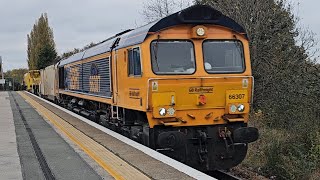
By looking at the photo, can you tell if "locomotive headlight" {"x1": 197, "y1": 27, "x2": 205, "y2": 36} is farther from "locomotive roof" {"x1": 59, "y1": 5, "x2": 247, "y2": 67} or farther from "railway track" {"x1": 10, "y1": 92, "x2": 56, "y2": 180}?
"railway track" {"x1": 10, "y1": 92, "x2": 56, "y2": 180}

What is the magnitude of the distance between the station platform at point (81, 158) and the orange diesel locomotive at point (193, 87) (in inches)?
30.2

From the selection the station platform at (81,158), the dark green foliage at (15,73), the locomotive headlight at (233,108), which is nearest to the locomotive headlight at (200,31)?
the locomotive headlight at (233,108)

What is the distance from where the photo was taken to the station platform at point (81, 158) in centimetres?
758

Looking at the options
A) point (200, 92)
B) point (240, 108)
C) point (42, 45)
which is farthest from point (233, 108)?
point (42, 45)

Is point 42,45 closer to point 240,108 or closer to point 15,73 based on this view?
point 15,73

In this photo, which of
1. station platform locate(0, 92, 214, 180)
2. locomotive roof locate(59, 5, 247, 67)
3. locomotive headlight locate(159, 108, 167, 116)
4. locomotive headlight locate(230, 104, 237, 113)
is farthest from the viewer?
locomotive headlight locate(230, 104, 237, 113)

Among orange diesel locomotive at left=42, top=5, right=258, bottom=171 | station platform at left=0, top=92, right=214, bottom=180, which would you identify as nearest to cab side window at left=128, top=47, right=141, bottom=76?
orange diesel locomotive at left=42, top=5, right=258, bottom=171

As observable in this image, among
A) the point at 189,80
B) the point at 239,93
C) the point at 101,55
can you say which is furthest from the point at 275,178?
the point at 101,55

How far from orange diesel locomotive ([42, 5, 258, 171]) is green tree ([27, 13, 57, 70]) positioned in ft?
214

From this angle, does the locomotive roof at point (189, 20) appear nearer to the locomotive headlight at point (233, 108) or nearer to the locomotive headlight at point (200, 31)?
the locomotive headlight at point (200, 31)

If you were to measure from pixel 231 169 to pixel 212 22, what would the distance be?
3.52 m

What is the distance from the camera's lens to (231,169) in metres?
11.0

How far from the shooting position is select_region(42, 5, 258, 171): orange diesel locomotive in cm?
942

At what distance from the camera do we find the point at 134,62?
10.1 m
